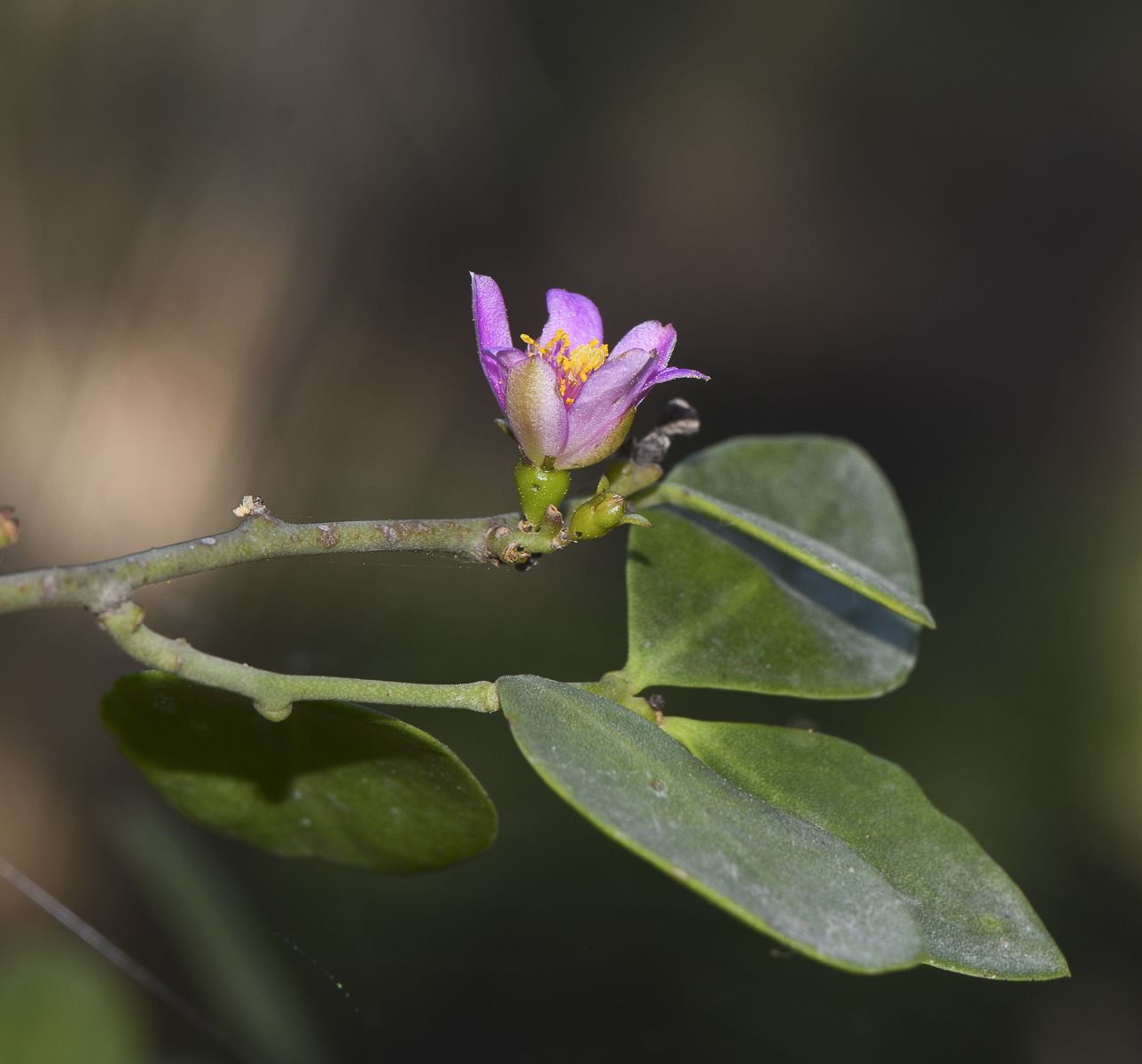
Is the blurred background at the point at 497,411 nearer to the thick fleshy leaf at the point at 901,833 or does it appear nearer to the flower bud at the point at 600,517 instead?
the flower bud at the point at 600,517

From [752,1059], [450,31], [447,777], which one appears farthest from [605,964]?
[450,31]

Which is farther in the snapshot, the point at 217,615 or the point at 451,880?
the point at 217,615

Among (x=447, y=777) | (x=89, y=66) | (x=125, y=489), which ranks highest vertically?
(x=89, y=66)

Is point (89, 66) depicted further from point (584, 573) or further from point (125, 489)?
point (584, 573)

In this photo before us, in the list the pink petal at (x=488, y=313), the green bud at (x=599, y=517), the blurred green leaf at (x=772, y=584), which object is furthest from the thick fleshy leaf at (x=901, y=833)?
the pink petal at (x=488, y=313)

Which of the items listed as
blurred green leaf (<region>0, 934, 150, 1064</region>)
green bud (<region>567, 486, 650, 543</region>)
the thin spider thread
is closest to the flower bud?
green bud (<region>567, 486, 650, 543</region>)

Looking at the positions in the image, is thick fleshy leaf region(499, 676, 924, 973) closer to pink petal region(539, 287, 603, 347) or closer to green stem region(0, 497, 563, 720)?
green stem region(0, 497, 563, 720)
